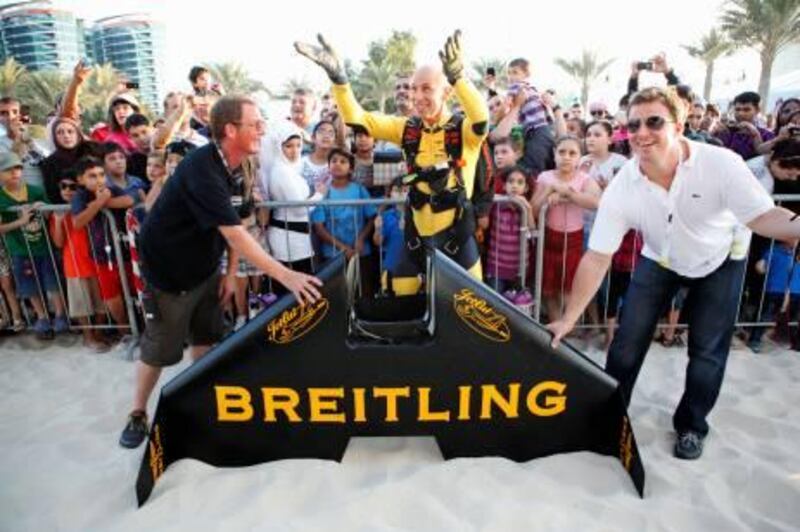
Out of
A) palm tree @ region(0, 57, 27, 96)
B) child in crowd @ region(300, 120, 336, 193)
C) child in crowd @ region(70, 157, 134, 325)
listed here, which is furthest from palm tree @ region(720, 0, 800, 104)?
palm tree @ region(0, 57, 27, 96)

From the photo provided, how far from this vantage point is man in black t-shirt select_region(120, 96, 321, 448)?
264 cm

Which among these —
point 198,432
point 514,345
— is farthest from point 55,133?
point 514,345

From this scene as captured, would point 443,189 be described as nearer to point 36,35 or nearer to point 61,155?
point 61,155

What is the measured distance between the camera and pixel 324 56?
11.0 ft

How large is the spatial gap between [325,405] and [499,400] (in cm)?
87

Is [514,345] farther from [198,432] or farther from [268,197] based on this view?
[268,197]

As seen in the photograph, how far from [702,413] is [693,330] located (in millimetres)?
462

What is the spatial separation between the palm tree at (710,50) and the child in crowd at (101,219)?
3764cm

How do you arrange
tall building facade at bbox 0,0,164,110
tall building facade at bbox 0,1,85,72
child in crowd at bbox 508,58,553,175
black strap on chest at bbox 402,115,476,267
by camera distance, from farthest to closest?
tall building facade at bbox 0,0,164,110, tall building facade at bbox 0,1,85,72, child in crowd at bbox 508,58,553,175, black strap on chest at bbox 402,115,476,267

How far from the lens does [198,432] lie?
2.72 meters

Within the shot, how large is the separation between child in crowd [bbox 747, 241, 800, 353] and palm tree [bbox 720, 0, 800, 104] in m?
26.7

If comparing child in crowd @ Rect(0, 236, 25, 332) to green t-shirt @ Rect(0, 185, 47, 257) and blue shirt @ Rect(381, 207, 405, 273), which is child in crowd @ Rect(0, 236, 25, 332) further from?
blue shirt @ Rect(381, 207, 405, 273)

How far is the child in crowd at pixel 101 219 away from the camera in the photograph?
4.25 m

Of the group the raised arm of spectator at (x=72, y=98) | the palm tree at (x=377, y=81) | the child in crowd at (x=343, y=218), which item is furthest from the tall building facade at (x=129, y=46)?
the child in crowd at (x=343, y=218)
